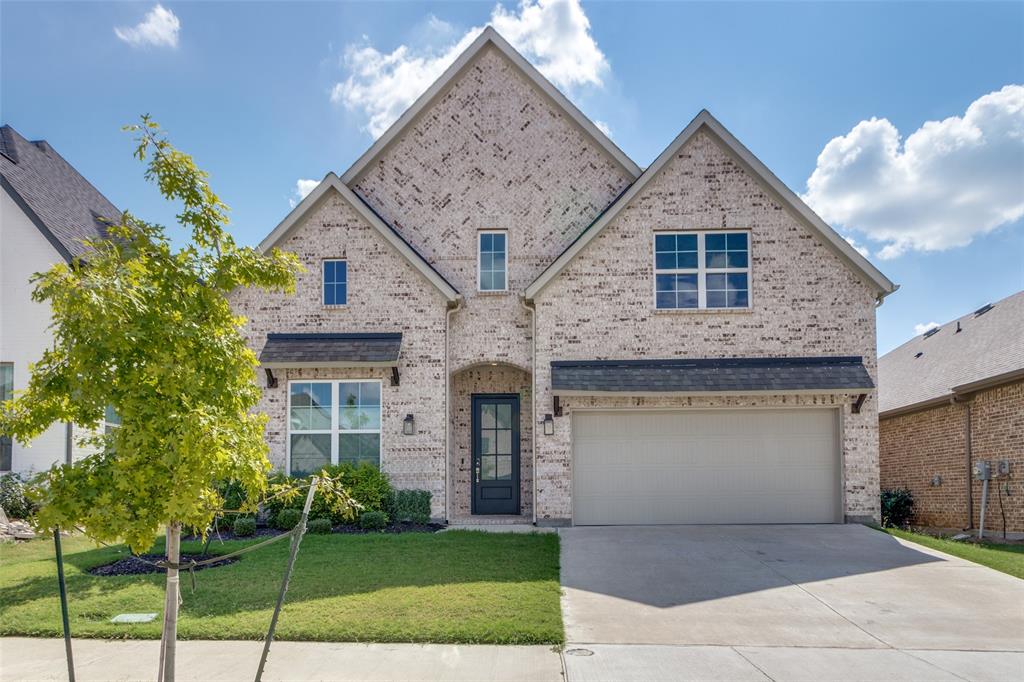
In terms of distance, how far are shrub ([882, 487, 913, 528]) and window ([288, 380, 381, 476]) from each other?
12228 mm

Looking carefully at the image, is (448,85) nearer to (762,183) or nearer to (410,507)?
(762,183)

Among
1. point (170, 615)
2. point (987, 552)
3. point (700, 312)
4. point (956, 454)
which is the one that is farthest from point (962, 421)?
point (170, 615)

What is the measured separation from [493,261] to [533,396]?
319cm

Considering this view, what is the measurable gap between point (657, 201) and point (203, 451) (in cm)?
1201

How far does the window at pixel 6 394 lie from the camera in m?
16.9

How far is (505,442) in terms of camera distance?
54.3 feet

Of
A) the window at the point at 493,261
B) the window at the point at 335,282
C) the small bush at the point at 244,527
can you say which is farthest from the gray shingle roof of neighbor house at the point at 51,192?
the window at the point at 493,261

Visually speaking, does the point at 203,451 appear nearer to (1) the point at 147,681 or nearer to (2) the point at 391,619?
(1) the point at 147,681

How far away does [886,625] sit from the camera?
8.22 m

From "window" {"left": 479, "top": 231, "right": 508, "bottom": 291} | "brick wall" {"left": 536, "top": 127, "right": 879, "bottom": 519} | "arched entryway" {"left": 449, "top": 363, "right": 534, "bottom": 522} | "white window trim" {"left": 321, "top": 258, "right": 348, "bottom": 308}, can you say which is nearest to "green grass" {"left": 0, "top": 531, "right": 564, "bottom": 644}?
"arched entryway" {"left": 449, "top": 363, "right": 534, "bottom": 522}

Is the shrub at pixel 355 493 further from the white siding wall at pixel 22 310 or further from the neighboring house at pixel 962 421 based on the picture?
the neighboring house at pixel 962 421

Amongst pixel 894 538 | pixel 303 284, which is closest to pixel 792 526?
pixel 894 538

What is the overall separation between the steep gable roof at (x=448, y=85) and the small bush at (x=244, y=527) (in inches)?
293

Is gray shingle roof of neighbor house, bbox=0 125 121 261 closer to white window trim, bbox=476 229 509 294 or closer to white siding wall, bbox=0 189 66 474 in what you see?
white siding wall, bbox=0 189 66 474
